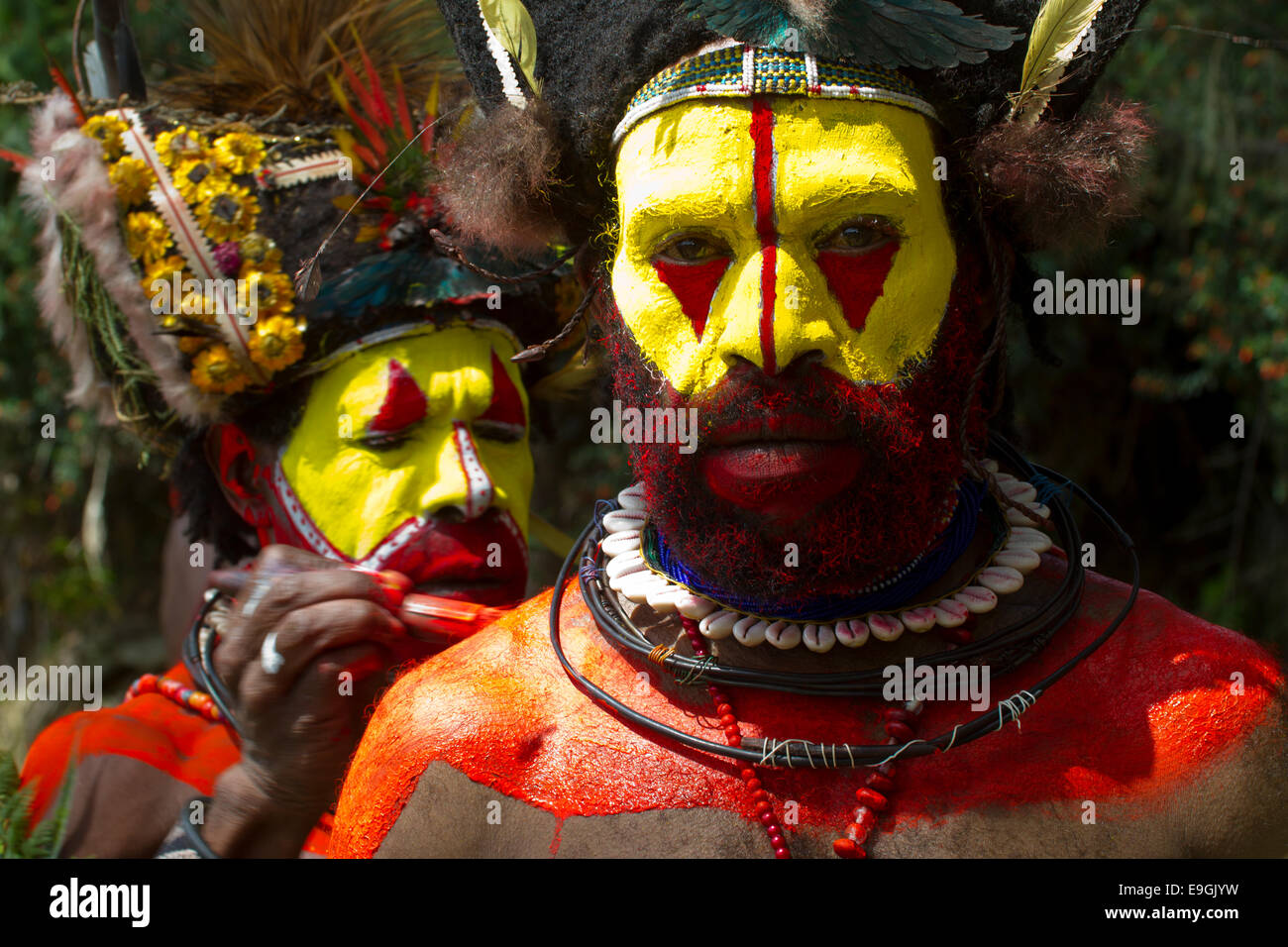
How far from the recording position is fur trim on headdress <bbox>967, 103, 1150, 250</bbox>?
83.0 inches

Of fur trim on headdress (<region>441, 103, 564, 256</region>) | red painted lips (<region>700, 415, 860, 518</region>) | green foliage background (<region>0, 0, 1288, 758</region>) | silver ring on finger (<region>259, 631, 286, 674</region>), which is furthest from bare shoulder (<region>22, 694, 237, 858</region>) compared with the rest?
green foliage background (<region>0, 0, 1288, 758</region>)

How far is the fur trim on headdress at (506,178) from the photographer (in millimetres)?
2258

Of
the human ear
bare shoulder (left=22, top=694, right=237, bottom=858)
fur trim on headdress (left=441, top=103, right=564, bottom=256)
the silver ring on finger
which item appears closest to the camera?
fur trim on headdress (left=441, top=103, right=564, bottom=256)

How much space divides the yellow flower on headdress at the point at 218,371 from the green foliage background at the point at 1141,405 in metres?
2.18

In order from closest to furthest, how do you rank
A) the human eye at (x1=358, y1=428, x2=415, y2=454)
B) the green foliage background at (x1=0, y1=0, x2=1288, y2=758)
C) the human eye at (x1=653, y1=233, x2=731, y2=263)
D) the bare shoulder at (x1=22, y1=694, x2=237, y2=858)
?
the human eye at (x1=653, y1=233, x2=731, y2=263) < the bare shoulder at (x1=22, y1=694, x2=237, y2=858) < the human eye at (x1=358, y1=428, x2=415, y2=454) < the green foliage background at (x1=0, y1=0, x2=1288, y2=758)

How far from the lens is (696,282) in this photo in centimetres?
210

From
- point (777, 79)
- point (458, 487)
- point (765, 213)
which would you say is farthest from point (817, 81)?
point (458, 487)

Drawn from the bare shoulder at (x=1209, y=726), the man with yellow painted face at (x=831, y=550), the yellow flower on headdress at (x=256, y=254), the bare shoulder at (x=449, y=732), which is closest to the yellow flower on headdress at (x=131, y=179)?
the yellow flower on headdress at (x=256, y=254)

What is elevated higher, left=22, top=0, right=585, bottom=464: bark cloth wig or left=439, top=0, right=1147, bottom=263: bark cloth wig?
left=439, top=0, right=1147, bottom=263: bark cloth wig

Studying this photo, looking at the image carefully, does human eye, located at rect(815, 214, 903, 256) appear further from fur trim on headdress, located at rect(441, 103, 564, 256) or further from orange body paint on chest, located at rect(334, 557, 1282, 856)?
orange body paint on chest, located at rect(334, 557, 1282, 856)

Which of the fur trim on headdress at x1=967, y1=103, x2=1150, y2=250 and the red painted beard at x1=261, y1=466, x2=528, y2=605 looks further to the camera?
the red painted beard at x1=261, y1=466, x2=528, y2=605

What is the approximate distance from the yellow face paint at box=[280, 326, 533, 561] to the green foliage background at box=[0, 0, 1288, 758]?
245cm

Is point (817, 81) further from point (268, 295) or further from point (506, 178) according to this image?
point (268, 295)
